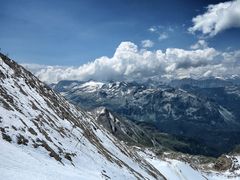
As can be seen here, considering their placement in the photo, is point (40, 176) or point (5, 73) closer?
point (40, 176)

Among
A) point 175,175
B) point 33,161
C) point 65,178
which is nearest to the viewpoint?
point 65,178

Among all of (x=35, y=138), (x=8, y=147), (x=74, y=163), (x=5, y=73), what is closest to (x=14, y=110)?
(x=35, y=138)

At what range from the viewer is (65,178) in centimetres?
3762

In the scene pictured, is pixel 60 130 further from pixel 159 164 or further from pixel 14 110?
pixel 159 164

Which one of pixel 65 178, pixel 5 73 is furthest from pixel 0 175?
pixel 5 73

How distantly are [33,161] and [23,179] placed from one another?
9262 millimetres

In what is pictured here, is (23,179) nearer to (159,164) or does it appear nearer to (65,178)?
(65,178)

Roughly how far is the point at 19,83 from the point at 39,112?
14778 mm

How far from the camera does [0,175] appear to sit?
30.2m

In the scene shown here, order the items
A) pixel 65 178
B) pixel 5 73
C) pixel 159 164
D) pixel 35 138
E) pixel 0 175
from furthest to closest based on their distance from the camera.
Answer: pixel 159 164 < pixel 5 73 < pixel 35 138 < pixel 65 178 < pixel 0 175

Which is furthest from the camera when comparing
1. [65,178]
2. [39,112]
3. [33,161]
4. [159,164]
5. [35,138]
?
[159,164]

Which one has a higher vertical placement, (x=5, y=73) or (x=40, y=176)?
(x=5, y=73)

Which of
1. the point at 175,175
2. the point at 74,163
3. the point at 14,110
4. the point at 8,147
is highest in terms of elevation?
the point at 14,110

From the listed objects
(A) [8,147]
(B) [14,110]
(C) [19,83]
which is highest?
(C) [19,83]
